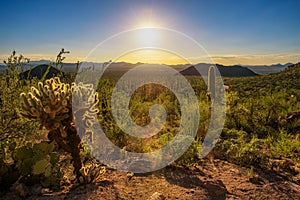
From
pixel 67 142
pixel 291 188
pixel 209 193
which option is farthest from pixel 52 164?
pixel 291 188

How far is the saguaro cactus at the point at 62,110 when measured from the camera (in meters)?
2.80

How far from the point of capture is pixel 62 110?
2941 millimetres

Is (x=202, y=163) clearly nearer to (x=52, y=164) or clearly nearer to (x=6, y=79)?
(x=52, y=164)

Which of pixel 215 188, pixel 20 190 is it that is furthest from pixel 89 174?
pixel 215 188

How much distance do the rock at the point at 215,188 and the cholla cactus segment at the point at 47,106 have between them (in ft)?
5.95

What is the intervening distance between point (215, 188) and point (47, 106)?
2.08 m

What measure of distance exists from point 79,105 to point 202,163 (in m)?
2.16

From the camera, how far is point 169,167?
3934mm

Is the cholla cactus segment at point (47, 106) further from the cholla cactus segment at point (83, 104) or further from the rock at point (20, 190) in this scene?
the rock at point (20, 190)

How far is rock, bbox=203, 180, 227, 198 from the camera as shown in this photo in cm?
315

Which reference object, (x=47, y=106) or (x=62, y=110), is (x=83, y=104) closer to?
(x=62, y=110)

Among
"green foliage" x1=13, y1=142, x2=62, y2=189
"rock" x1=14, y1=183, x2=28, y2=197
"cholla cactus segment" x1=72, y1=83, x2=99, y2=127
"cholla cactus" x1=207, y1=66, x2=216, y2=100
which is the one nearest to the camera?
"rock" x1=14, y1=183, x2=28, y2=197

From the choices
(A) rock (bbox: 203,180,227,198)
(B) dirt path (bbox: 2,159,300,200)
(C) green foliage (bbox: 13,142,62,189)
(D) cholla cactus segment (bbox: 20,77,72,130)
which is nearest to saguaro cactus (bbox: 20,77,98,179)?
(D) cholla cactus segment (bbox: 20,77,72,130)

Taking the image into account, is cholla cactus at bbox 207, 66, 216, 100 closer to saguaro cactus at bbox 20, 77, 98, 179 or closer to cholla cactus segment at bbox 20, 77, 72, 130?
saguaro cactus at bbox 20, 77, 98, 179
